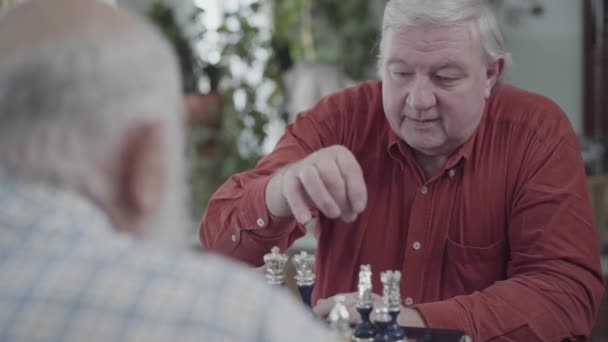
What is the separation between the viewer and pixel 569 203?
1854 mm

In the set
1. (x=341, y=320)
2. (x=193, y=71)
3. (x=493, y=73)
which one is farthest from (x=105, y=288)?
(x=193, y=71)

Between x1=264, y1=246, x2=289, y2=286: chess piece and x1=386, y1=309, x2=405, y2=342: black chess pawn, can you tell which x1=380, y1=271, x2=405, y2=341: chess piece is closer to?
x1=386, y1=309, x2=405, y2=342: black chess pawn

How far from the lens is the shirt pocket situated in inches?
75.5

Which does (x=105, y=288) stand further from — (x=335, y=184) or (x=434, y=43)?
(x=434, y=43)

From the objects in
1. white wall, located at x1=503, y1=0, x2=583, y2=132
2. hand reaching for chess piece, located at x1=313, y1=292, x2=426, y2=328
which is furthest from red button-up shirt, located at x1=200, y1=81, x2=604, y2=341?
white wall, located at x1=503, y1=0, x2=583, y2=132

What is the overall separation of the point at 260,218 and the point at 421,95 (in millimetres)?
435

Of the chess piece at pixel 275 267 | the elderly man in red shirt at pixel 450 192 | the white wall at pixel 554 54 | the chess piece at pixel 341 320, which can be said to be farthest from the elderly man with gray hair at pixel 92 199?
the white wall at pixel 554 54

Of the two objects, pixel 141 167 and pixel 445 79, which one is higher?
pixel 141 167

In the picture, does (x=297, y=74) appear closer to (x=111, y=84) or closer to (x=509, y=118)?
(x=509, y=118)

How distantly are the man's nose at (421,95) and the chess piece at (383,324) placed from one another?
69 cm

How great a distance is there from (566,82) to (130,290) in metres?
5.78

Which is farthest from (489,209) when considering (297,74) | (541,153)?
(297,74)

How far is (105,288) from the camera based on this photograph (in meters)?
0.74

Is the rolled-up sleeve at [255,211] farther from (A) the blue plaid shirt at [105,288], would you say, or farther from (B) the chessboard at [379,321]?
(A) the blue plaid shirt at [105,288]
